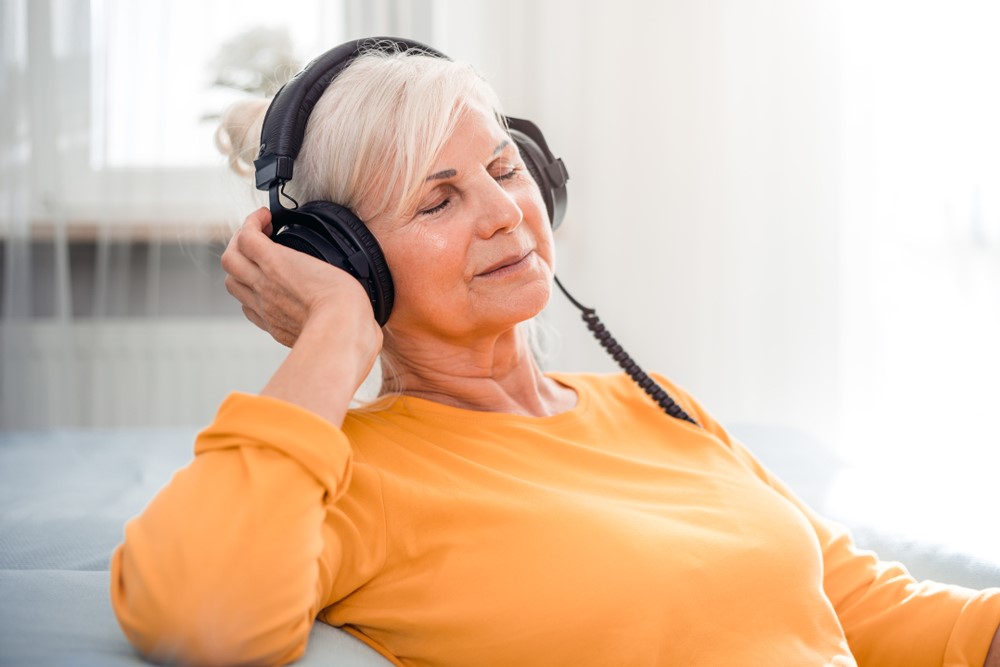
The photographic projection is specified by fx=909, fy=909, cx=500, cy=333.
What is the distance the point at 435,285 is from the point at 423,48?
321 millimetres

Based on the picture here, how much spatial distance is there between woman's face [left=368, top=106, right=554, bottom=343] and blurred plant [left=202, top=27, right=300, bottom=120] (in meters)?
A: 1.76

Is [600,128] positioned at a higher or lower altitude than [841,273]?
higher

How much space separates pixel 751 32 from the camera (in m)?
2.78

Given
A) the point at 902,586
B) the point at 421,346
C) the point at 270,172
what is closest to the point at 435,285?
the point at 421,346

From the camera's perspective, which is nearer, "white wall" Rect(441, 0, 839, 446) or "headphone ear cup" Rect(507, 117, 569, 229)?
"headphone ear cup" Rect(507, 117, 569, 229)

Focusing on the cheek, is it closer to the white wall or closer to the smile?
the smile

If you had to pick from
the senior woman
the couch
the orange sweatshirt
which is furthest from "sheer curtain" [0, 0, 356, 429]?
the orange sweatshirt

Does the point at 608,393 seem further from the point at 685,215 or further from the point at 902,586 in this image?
the point at 685,215

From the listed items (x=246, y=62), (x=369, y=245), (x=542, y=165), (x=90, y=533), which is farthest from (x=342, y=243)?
(x=246, y=62)

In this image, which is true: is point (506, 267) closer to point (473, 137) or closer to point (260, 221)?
point (473, 137)

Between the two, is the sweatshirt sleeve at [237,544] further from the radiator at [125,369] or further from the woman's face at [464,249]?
the radiator at [125,369]

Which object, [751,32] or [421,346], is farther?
[751,32]

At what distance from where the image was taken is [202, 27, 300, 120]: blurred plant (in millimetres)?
2598

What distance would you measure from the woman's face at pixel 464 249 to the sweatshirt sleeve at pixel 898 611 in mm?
446
